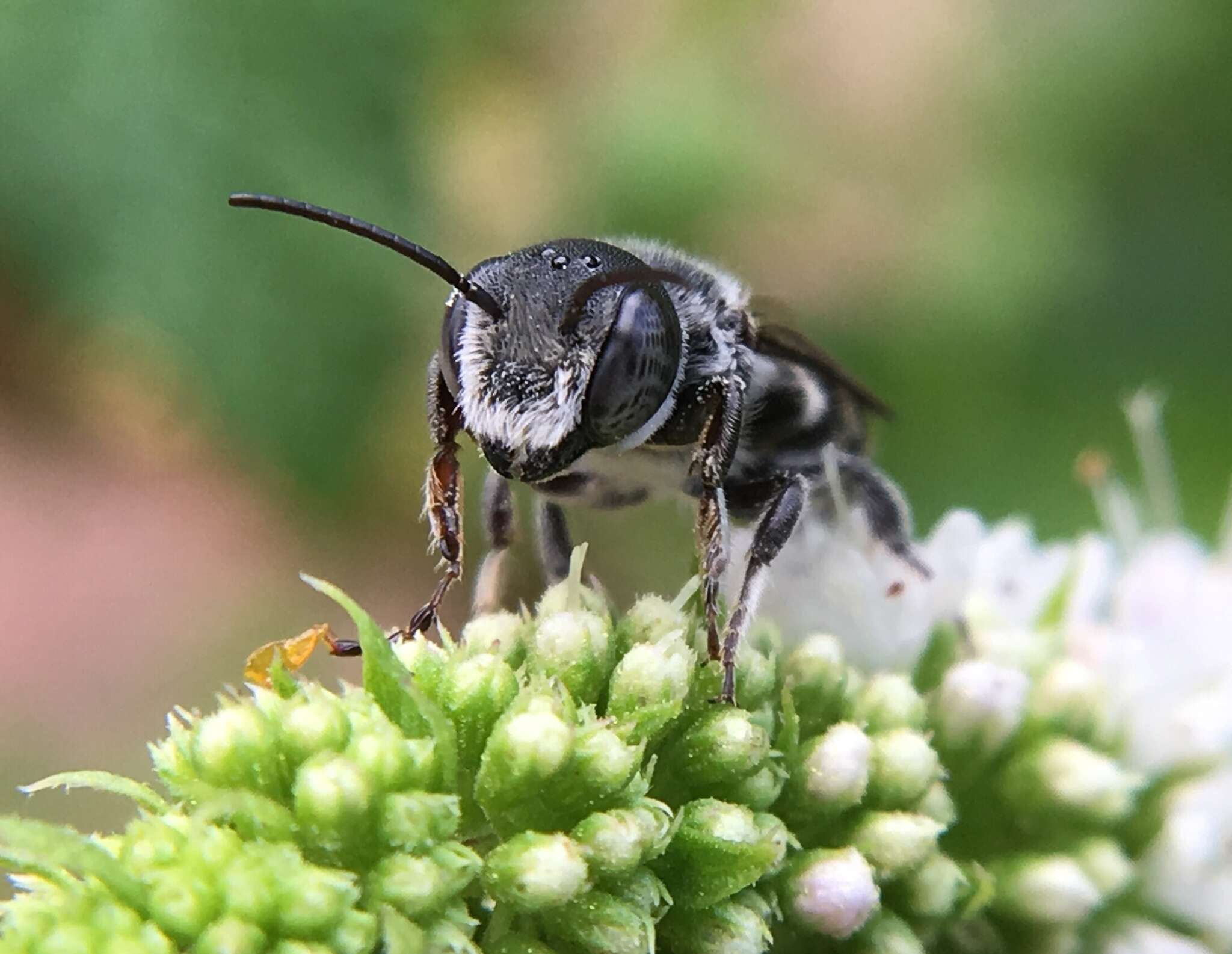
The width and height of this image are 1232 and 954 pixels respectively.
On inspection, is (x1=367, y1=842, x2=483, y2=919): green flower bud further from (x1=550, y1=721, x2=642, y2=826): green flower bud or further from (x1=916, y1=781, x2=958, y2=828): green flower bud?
(x1=916, y1=781, x2=958, y2=828): green flower bud

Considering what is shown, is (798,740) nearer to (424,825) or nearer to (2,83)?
(424,825)

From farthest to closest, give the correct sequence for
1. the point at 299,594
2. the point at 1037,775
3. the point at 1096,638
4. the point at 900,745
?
the point at 299,594 < the point at 1096,638 < the point at 1037,775 < the point at 900,745

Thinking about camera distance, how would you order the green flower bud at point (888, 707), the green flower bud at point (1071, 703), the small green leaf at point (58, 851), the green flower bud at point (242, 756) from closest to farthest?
the small green leaf at point (58, 851) → the green flower bud at point (242, 756) → the green flower bud at point (888, 707) → the green flower bud at point (1071, 703)

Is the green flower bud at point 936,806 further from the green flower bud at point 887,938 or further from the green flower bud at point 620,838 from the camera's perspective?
the green flower bud at point 620,838

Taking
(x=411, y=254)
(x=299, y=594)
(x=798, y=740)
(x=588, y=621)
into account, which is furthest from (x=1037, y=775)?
(x=299, y=594)

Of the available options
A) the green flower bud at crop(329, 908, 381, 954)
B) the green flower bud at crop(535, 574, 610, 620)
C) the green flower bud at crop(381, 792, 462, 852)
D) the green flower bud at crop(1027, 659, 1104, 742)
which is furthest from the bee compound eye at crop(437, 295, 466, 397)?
the green flower bud at crop(1027, 659, 1104, 742)

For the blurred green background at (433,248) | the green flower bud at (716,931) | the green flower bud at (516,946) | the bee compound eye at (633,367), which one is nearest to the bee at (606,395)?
the bee compound eye at (633,367)
